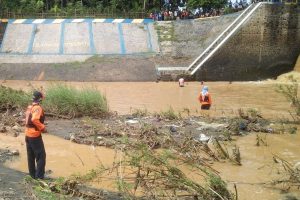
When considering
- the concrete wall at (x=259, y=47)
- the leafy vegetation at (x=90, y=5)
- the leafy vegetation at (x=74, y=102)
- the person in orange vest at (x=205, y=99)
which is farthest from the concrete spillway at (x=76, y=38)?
the leafy vegetation at (x=74, y=102)

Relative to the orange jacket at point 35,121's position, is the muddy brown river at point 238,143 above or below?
below

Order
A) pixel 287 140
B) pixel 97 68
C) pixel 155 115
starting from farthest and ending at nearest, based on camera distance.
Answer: pixel 97 68
pixel 155 115
pixel 287 140

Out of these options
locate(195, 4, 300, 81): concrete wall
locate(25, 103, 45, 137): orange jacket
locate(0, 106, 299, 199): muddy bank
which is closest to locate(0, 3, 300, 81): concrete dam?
locate(195, 4, 300, 81): concrete wall

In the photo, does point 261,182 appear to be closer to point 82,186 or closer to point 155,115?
point 82,186

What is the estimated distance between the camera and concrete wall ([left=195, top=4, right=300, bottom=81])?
2691cm

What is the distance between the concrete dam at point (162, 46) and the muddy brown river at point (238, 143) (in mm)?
5299

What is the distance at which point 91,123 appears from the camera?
11500 mm

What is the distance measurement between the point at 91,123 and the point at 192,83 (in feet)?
48.8

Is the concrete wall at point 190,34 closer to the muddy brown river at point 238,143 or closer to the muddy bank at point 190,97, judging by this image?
the muddy bank at point 190,97

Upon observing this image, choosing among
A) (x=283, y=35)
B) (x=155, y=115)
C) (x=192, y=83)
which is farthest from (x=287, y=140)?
(x=283, y=35)

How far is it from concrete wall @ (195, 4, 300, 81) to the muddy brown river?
16.6 feet

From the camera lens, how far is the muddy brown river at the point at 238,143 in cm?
831

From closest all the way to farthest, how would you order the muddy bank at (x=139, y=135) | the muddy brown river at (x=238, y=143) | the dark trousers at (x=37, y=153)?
the dark trousers at (x=37, y=153) < the muddy brown river at (x=238, y=143) < the muddy bank at (x=139, y=135)

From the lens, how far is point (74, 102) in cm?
1300
